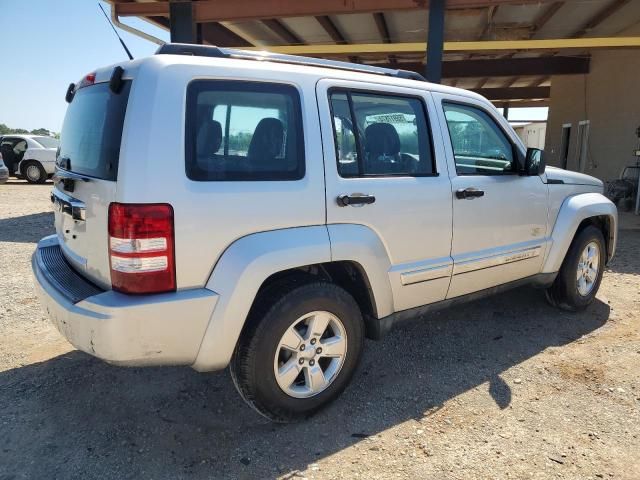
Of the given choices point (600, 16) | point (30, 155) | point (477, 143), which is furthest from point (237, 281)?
point (30, 155)

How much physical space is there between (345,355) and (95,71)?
215 centimetres

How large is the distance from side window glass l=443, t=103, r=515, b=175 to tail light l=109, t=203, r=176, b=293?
2042 mm

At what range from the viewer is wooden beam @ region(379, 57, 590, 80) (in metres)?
13.4

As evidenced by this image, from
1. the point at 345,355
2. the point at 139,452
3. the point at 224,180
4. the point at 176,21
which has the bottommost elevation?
the point at 139,452

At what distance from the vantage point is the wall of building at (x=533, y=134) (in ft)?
93.6

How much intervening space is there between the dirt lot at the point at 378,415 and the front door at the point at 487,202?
0.63m

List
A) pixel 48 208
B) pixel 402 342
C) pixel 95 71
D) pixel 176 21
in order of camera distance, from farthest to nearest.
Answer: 1. pixel 48 208
2. pixel 176 21
3. pixel 402 342
4. pixel 95 71

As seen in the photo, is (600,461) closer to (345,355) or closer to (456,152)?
(345,355)

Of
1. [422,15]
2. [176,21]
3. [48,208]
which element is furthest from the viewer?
[48,208]

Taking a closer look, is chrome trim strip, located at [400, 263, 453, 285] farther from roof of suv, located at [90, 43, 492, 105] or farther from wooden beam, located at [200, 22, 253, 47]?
wooden beam, located at [200, 22, 253, 47]

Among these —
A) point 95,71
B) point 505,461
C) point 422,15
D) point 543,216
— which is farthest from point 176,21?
point 505,461

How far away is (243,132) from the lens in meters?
2.49

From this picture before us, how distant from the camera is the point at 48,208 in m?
10.3

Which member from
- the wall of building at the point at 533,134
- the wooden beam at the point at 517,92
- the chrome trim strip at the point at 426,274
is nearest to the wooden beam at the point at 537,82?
the wooden beam at the point at 517,92
